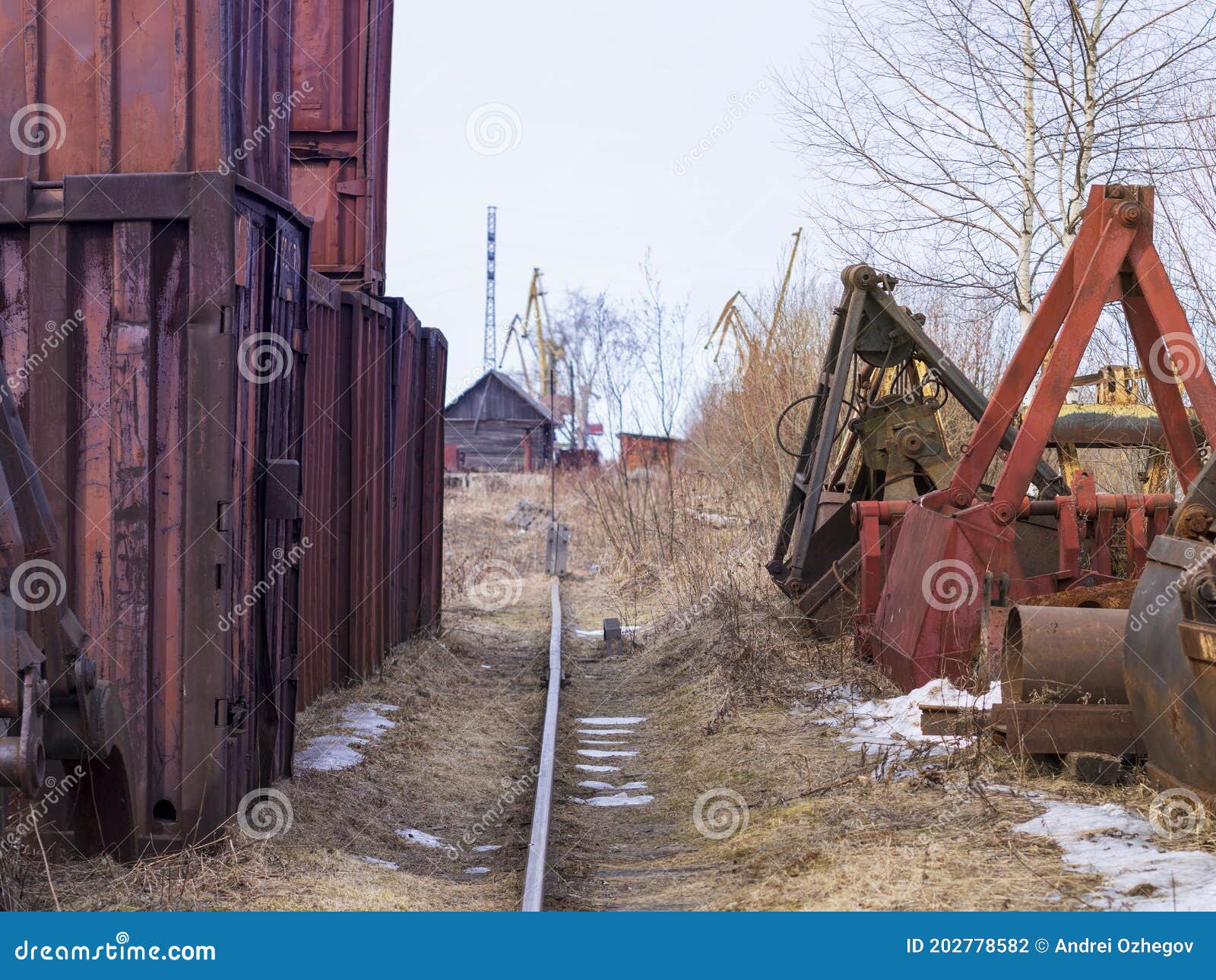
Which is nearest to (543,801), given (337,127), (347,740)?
(347,740)

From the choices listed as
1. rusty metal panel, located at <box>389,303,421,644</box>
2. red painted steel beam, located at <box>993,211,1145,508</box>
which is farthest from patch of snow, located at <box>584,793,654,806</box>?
rusty metal panel, located at <box>389,303,421,644</box>

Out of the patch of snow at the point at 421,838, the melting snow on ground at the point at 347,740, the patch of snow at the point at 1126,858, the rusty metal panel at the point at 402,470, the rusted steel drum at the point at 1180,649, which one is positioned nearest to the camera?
the patch of snow at the point at 1126,858

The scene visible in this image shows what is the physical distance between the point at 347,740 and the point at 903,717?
3.45 m

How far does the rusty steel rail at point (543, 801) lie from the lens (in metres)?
5.13

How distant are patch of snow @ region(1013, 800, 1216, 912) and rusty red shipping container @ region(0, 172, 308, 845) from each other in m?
3.53

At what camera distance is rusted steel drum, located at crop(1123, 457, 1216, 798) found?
495 centimetres

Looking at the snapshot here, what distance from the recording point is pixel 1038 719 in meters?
6.09

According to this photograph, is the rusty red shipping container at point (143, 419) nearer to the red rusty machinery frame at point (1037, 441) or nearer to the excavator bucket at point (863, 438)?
the red rusty machinery frame at point (1037, 441)

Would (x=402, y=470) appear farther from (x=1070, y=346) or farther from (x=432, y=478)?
(x=1070, y=346)

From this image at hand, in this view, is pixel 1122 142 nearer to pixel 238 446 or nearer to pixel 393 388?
pixel 393 388

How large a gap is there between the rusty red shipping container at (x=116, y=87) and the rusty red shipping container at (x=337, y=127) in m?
5.20

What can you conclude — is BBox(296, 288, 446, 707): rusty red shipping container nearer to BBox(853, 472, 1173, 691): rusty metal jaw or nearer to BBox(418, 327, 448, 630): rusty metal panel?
BBox(418, 327, 448, 630): rusty metal panel

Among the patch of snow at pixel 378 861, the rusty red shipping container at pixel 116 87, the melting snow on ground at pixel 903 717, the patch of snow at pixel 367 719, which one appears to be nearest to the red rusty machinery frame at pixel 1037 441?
the melting snow on ground at pixel 903 717

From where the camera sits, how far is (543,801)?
6.71 metres
